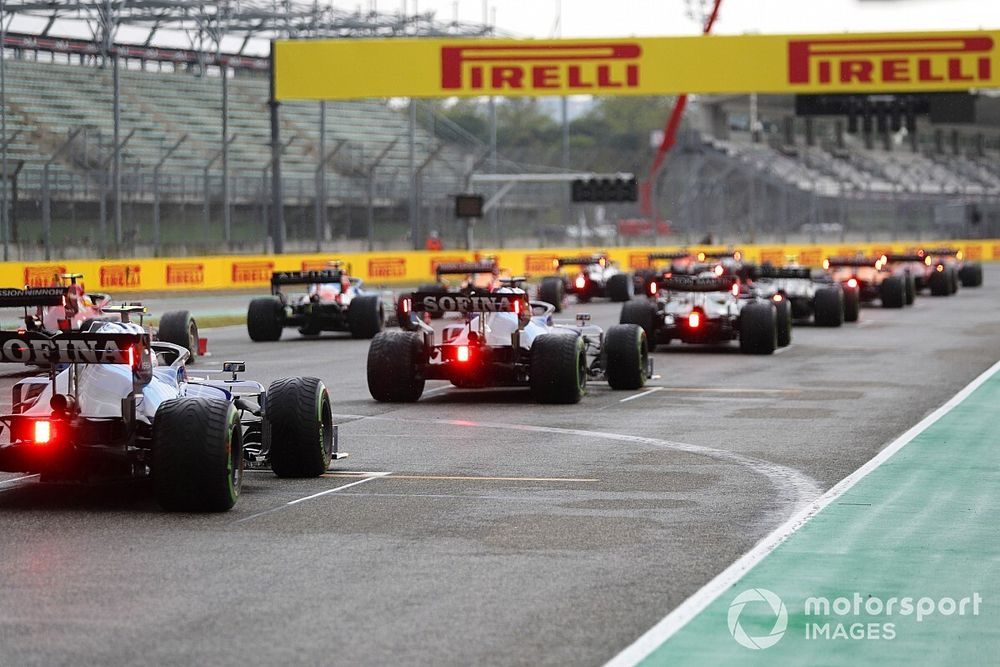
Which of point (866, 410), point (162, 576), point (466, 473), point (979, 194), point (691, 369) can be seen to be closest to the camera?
point (162, 576)

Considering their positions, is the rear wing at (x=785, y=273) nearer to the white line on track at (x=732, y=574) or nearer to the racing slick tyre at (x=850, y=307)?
the racing slick tyre at (x=850, y=307)

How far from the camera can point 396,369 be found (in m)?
18.8

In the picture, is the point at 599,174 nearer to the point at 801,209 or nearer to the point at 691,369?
the point at 801,209

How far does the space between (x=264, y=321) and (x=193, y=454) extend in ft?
61.8

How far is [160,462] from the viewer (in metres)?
10.8

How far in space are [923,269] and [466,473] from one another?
36751 millimetres

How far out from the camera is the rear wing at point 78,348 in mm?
11203

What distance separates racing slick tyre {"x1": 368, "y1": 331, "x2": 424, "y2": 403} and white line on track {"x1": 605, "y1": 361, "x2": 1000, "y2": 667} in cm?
574

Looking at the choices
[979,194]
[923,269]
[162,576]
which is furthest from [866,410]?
[979,194]

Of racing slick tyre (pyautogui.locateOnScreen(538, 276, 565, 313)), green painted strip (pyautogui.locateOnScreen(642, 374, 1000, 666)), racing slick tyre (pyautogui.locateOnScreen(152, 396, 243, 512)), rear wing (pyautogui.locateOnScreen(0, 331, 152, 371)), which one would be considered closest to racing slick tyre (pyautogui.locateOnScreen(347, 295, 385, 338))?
racing slick tyre (pyautogui.locateOnScreen(538, 276, 565, 313))

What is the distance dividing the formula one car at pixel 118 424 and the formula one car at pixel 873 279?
2865 cm

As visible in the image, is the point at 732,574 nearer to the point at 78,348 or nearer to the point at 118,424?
the point at 118,424

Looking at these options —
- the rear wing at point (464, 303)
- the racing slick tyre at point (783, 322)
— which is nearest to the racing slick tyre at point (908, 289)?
the racing slick tyre at point (783, 322)

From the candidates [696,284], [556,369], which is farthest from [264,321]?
[556,369]
